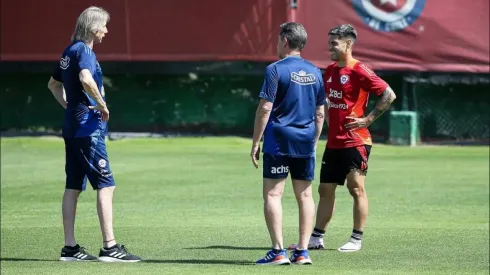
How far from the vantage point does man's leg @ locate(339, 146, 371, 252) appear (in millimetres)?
9969

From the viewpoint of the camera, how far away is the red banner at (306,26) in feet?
70.0

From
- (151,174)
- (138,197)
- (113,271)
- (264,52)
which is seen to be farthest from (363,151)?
(264,52)

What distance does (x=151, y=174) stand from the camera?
1703 centimetres

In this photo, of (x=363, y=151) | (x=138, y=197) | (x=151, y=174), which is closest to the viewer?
(x=363, y=151)

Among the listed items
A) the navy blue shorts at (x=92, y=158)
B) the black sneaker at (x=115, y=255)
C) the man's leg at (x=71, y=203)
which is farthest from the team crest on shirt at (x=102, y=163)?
the black sneaker at (x=115, y=255)

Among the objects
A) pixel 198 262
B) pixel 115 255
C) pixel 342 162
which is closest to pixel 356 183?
pixel 342 162

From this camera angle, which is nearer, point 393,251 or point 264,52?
point 393,251

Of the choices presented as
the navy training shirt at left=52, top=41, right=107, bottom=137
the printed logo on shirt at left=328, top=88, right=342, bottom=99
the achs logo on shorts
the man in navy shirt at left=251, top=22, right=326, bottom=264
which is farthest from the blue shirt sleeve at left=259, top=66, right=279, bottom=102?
the achs logo on shorts

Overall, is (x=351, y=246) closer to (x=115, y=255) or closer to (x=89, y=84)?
(x=115, y=255)

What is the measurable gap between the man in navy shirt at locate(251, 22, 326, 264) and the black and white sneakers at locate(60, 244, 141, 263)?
1049mm

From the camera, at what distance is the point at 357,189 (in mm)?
10039

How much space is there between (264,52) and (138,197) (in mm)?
7607

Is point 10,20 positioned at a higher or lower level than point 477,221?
higher

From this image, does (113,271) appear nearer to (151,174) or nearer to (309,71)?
(309,71)
